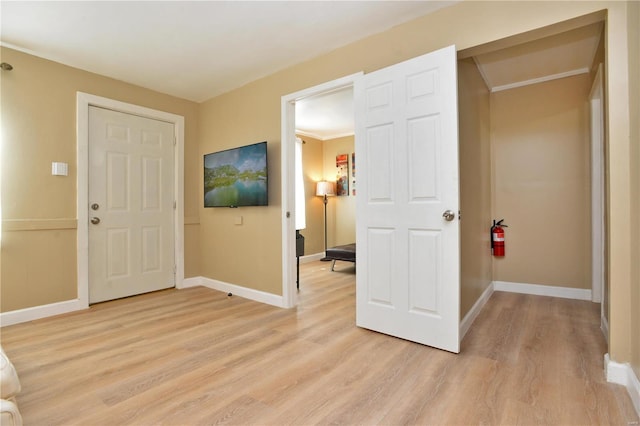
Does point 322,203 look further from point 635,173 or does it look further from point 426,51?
point 635,173

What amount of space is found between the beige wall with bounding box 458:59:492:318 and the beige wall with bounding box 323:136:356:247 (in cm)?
305

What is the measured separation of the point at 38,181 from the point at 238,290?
7.39 feet

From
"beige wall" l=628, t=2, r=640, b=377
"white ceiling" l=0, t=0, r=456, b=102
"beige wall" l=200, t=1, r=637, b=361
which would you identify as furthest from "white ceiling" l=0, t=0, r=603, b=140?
"beige wall" l=628, t=2, r=640, b=377

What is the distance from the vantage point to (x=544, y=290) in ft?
12.4

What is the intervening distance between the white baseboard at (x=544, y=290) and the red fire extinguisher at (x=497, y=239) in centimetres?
39

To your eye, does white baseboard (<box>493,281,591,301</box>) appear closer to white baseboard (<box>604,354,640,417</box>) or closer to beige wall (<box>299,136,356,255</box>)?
white baseboard (<box>604,354,640,417</box>)

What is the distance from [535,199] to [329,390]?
3.45 meters

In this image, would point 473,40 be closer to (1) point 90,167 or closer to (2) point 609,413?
(2) point 609,413

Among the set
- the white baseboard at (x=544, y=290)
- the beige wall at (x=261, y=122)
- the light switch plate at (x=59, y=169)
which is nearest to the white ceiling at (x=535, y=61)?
the beige wall at (x=261, y=122)

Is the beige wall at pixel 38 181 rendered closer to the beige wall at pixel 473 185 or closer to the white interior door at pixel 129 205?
the white interior door at pixel 129 205

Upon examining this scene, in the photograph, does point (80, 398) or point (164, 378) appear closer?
point (80, 398)

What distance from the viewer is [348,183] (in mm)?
6590

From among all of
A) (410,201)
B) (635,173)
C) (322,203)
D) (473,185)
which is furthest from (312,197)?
(635,173)

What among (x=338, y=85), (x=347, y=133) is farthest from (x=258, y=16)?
(x=347, y=133)
